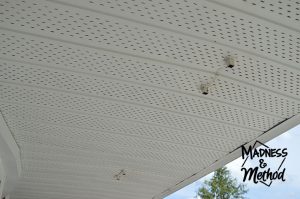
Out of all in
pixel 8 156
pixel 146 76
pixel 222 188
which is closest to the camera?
pixel 146 76

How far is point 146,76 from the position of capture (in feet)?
9.75

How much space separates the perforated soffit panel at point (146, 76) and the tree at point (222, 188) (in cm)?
1694

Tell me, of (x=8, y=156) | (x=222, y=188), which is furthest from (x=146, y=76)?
(x=222, y=188)

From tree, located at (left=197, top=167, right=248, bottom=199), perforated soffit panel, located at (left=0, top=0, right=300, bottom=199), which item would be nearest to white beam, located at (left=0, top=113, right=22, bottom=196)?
perforated soffit panel, located at (left=0, top=0, right=300, bottom=199)

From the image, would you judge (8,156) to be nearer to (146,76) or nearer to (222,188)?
(146,76)

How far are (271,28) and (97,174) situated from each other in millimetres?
4599

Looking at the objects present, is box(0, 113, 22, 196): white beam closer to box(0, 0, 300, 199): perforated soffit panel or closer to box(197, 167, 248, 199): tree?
box(0, 0, 300, 199): perforated soffit panel

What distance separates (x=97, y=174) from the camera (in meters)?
6.02

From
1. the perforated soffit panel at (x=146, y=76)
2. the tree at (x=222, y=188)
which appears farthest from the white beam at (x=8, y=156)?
the tree at (x=222, y=188)

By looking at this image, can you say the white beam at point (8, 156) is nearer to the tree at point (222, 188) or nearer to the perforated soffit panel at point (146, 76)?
the perforated soffit panel at point (146, 76)

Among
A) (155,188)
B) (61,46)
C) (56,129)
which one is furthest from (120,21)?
(155,188)

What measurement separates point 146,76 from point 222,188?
19.7 m

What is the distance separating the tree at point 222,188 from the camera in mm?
20859

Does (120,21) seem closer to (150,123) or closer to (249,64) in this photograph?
(249,64)
